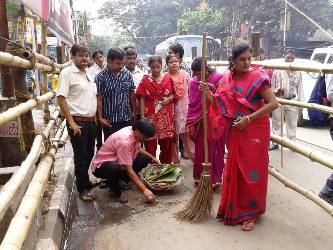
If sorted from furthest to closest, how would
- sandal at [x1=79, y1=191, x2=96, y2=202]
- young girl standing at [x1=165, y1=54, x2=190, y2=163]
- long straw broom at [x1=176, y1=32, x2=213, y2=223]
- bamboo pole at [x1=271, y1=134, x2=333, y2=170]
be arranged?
1. young girl standing at [x1=165, y1=54, x2=190, y2=163]
2. sandal at [x1=79, y1=191, x2=96, y2=202]
3. long straw broom at [x1=176, y1=32, x2=213, y2=223]
4. bamboo pole at [x1=271, y1=134, x2=333, y2=170]

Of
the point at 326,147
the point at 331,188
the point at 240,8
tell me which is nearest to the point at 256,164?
the point at 331,188

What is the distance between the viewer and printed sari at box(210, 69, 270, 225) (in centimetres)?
291

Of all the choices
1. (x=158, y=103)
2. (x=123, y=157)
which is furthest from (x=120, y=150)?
(x=158, y=103)

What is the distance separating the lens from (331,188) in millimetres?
3543

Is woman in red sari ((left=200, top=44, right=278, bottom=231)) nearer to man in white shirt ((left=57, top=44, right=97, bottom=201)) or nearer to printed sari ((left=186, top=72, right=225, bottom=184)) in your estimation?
printed sari ((left=186, top=72, right=225, bottom=184))

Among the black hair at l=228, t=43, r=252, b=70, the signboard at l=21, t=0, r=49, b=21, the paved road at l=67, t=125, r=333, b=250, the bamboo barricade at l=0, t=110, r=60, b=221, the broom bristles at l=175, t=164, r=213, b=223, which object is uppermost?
the signboard at l=21, t=0, r=49, b=21

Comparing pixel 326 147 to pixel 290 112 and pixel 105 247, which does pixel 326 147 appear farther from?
pixel 105 247

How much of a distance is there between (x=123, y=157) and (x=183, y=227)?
87 centimetres

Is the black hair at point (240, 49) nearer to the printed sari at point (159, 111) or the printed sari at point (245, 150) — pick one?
the printed sari at point (245, 150)

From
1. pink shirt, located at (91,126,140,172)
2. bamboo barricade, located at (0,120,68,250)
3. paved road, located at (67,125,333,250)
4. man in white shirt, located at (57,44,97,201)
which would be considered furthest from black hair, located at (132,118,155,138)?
bamboo barricade, located at (0,120,68,250)

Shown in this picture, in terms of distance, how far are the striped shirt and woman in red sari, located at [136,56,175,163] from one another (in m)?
0.26

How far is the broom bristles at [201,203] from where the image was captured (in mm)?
3219

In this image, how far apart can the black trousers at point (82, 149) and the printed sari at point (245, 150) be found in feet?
4.61

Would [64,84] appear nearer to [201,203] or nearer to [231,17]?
[201,203]
